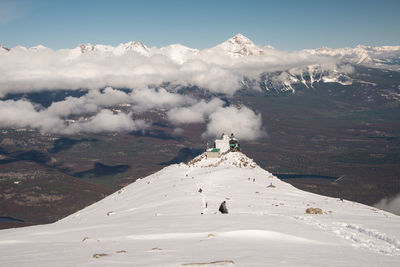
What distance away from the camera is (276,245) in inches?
770

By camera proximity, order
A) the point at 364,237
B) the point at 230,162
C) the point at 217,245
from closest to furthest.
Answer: the point at 217,245, the point at 364,237, the point at 230,162

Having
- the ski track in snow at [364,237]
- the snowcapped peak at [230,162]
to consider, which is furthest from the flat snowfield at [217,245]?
the snowcapped peak at [230,162]

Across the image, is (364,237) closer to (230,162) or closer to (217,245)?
(217,245)

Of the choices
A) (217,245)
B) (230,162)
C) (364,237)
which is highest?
(217,245)

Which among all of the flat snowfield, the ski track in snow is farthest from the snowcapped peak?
the flat snowfield

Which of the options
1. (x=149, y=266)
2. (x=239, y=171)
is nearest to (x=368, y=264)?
(x=149, y=266)

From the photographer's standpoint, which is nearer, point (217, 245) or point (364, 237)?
point (217, 245)

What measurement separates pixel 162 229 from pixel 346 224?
13.4 metres

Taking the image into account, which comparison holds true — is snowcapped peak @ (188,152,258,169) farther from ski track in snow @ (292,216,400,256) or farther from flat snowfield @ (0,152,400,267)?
flat snowfield @ (0,152,400,267)

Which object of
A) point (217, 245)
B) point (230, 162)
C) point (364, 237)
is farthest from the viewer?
point (230, 162)

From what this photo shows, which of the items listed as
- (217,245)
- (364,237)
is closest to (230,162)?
(364,237)

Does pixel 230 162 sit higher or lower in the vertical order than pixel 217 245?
lower

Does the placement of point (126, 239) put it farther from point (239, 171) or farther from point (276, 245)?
point (239, 171)

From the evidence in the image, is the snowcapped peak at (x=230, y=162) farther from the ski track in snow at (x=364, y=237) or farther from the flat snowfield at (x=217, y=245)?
the flat snowfield at (x=217, y=245)
